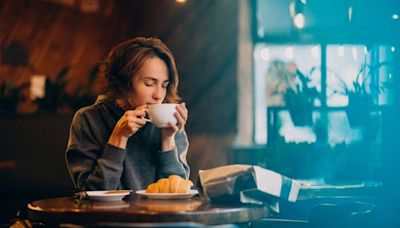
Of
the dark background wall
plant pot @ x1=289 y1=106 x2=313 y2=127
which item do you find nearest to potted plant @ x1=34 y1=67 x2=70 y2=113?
the dark background wall

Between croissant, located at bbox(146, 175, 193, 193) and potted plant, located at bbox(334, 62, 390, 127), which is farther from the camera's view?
potted plant, located at bbox(334, 62, 390, 127)

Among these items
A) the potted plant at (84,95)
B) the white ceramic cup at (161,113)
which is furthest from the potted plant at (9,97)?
the white ceramic cup at (161,113)

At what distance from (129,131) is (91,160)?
203mm

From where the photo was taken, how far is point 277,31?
183 inches

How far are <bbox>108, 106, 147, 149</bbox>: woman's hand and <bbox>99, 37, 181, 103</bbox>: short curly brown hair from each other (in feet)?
0.94

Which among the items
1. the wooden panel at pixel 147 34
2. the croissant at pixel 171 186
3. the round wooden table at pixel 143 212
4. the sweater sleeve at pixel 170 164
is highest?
the wooden panel at pixel 147 34

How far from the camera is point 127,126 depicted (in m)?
2.48

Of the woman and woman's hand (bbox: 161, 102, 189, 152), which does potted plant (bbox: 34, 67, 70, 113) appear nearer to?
the woman

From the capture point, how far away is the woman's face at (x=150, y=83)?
107 inches

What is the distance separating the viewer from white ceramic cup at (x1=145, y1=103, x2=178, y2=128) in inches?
97.3

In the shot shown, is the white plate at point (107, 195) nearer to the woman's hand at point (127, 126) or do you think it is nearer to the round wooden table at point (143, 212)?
the round wooden table at point (143, 212)

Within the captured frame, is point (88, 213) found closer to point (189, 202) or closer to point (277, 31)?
point (189, 202)

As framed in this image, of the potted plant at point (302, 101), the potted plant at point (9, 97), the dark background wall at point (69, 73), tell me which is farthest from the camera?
the potted plant at point (9, 97)

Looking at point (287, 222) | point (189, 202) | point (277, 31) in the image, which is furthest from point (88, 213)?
point (277, 31)
